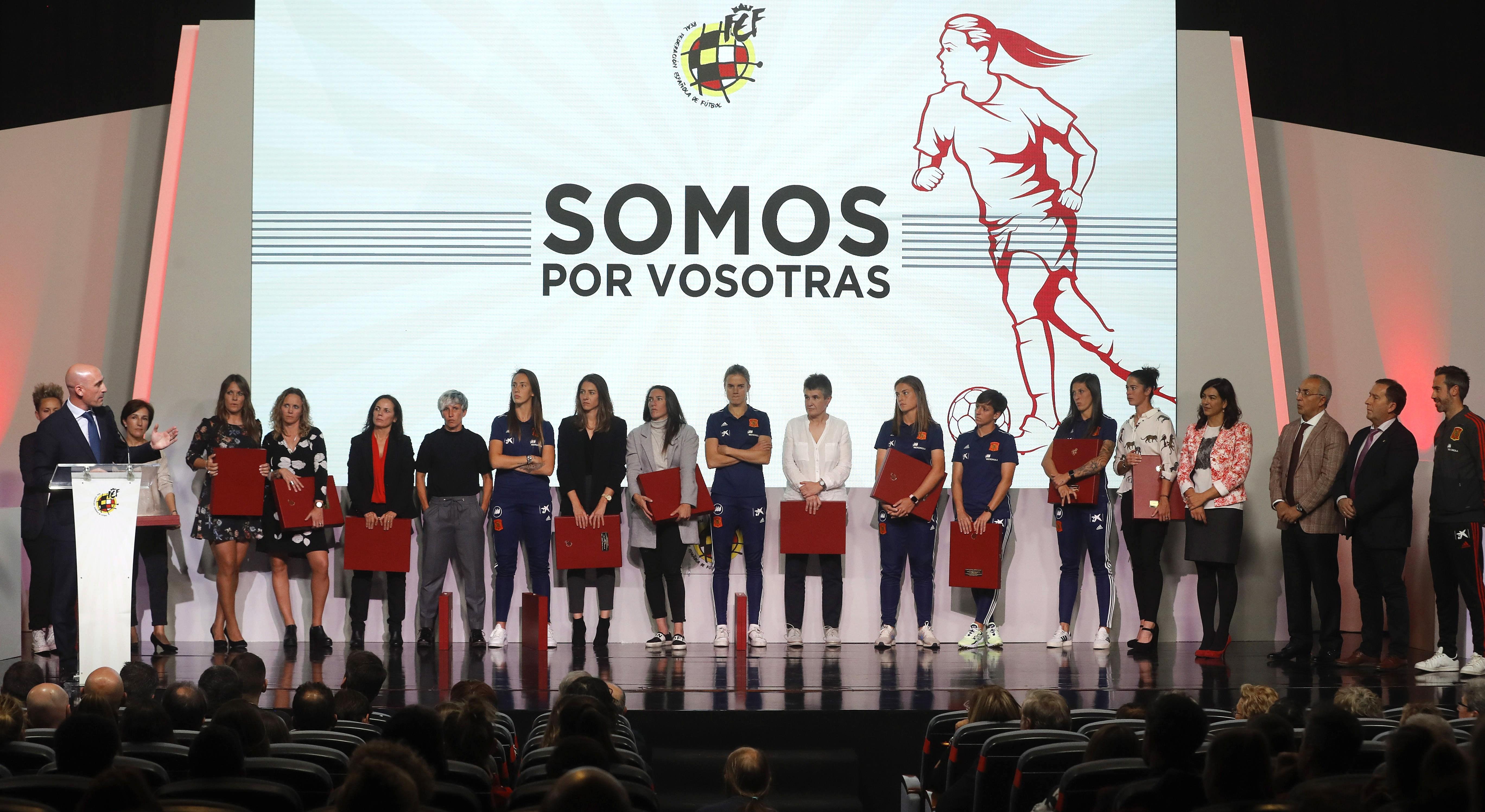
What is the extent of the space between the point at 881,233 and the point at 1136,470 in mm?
2045

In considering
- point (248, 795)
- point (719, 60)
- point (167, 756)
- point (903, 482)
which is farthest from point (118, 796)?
point (719, 60)

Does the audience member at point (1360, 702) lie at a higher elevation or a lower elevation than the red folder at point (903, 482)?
lower

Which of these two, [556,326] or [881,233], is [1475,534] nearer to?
[881,233]

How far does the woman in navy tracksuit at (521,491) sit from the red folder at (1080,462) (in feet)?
9.07

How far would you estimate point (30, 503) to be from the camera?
21.4 ft

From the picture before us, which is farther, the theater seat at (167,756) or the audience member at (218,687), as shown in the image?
the audience member at (218,687)

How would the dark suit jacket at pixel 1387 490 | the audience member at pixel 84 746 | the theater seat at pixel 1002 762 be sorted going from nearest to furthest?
the audience member at pixel 84 746 → the theater seat at pixel 1002 762 → the dark suit jacket at pixel 1387 490

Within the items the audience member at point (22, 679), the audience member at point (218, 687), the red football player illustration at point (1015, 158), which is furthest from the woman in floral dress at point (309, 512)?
the red football player illustration at point (1015, 158)

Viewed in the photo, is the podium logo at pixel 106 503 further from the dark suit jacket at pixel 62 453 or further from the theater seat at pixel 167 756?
the theater seat at pixel 167 756

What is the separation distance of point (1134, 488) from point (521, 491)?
3.31 meters

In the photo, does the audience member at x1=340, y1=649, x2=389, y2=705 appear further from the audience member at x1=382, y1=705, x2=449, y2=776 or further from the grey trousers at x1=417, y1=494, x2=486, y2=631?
the grey trousers at x1=417, y1=494, x2=486, y2=631

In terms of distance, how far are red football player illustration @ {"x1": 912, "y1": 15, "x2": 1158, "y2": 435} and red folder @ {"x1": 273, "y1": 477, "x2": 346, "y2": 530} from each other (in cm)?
386

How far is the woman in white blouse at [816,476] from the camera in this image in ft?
23.4

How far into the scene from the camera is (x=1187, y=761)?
104 inches
